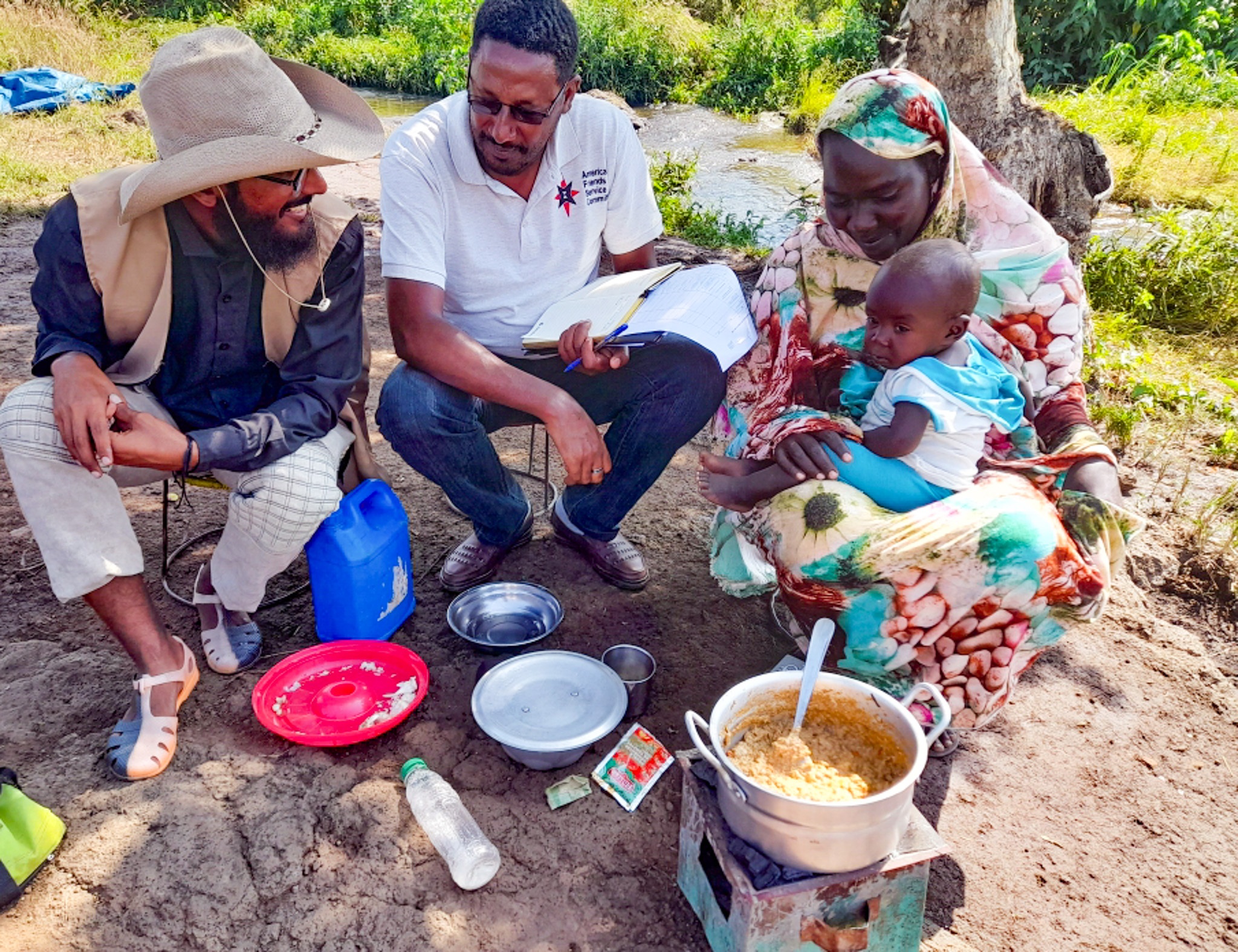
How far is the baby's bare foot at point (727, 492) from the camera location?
2.17 metres

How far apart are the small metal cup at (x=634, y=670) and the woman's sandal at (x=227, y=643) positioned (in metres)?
0.96

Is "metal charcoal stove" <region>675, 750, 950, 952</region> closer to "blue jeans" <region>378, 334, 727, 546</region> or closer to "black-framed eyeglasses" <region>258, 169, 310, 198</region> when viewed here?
"blue jeans" <region>378, 334, 727, 546</region>

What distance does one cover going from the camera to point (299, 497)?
214 centimetres

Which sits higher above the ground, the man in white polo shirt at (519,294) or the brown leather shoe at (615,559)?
the man in white polo shirt at (519,294)

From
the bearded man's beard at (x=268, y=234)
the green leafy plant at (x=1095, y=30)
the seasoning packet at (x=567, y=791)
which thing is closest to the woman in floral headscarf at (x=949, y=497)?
the seasoning packet at (x=567, y=791)

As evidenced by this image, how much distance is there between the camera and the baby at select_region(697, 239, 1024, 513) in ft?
6.33

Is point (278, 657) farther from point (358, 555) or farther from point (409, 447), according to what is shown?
point (409, 447)

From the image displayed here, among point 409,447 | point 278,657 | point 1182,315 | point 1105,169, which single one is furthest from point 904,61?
point 278,657

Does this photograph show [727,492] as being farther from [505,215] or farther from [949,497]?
[505,215]

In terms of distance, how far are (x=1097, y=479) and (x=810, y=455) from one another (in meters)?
0.69

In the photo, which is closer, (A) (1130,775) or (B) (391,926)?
(B) (391,926)

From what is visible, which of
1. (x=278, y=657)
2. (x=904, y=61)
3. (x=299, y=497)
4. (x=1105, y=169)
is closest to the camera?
(x=299, y=497)

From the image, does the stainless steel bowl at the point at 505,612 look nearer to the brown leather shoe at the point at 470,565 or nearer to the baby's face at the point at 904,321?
the brown leather shoe at the point at 470,565

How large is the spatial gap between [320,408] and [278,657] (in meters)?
0.73
